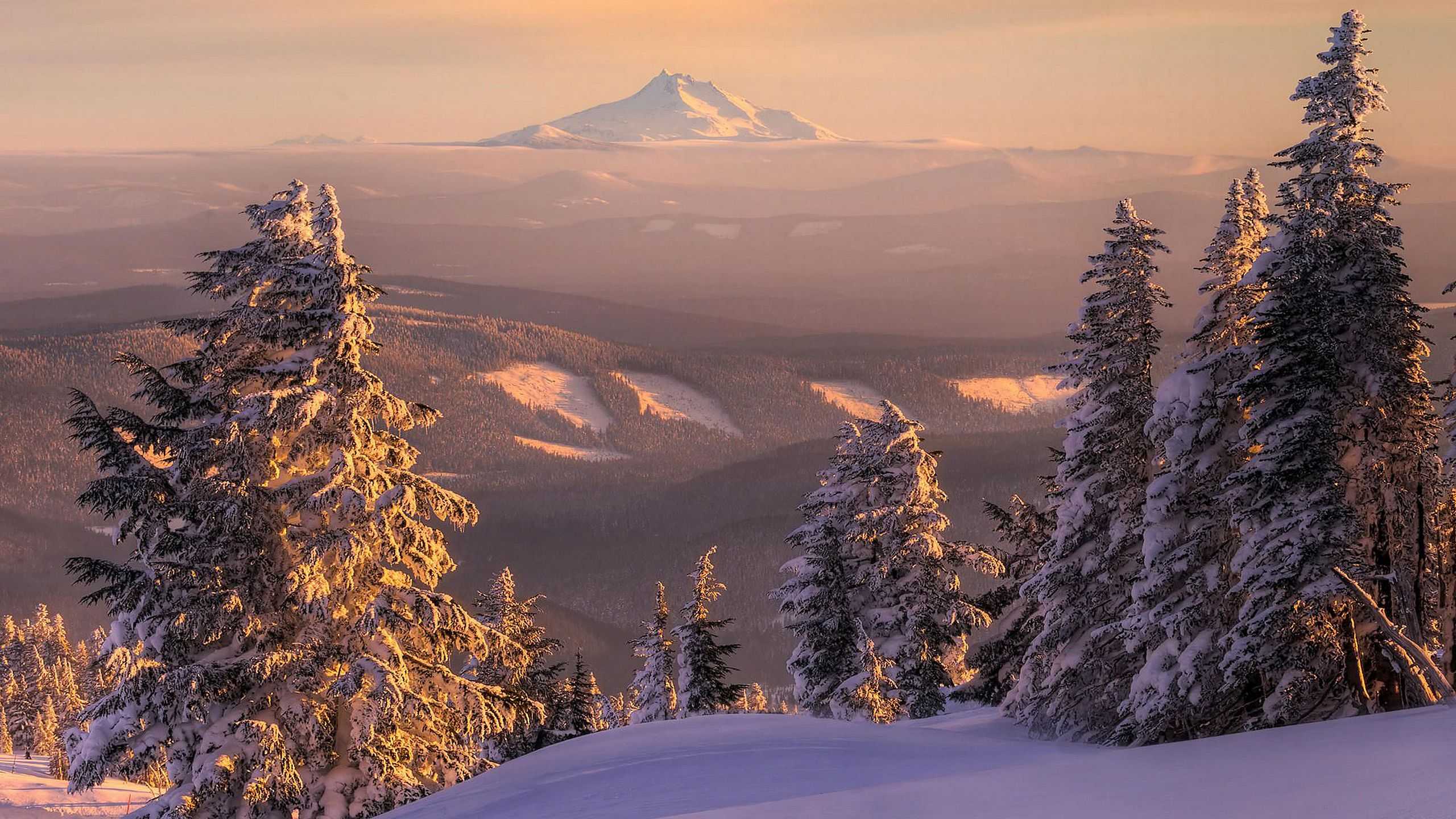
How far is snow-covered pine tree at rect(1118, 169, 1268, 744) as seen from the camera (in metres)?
23.3

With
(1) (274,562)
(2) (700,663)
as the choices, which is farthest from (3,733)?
(1) (274,562)

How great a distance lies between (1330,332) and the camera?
70.1 ft

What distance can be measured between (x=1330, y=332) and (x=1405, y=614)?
184 inches

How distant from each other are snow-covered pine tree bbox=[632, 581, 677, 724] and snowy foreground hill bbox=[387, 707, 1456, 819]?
24421mm

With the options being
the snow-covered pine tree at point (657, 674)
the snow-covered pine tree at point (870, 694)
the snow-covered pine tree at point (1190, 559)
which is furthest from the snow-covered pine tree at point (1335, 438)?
the snow-covered pine tree at point (657, 674)

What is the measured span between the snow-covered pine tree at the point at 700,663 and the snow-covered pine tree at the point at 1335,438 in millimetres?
24093

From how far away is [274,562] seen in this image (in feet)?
73.7

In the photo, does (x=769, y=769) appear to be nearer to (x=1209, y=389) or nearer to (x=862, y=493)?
(x=1209, y=389)

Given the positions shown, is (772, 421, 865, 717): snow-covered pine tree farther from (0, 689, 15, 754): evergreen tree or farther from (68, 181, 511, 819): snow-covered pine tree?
(0, 689, 15, 754): evergreen tree

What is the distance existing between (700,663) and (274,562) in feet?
77.5

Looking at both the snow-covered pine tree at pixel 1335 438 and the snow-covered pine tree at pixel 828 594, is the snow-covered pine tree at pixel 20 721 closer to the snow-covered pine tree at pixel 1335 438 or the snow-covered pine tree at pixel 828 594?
the snow-covered pine tree at pixel 828 594

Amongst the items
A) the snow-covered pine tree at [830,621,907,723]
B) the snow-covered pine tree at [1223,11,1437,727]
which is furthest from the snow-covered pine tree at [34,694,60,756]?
the snow-covered pine tree at [1223,11,1437,727]

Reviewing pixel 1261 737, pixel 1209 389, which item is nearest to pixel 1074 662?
pixel 1209 389

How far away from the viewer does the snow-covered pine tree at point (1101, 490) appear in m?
29.0
